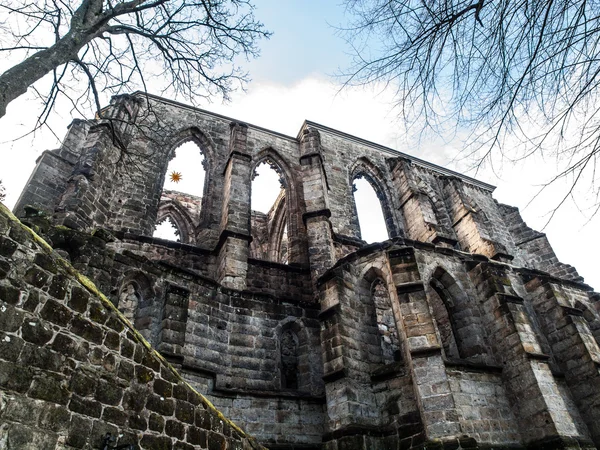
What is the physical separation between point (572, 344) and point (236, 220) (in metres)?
8.60

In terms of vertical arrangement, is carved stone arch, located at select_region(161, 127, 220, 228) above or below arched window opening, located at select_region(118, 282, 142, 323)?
above

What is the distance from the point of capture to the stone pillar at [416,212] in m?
14.4

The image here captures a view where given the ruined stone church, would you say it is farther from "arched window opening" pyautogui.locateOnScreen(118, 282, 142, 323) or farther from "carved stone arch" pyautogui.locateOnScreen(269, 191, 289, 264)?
"carved stone arch" pyautogui.locateOnScreen(269, 191, 289, 264)

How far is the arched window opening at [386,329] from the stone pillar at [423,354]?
6.47 feet

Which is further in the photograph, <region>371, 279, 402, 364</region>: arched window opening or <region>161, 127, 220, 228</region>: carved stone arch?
<region>161, 127, 220, 228</region>: carved stone arch

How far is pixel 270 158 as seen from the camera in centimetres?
1630

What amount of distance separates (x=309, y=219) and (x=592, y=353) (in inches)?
297

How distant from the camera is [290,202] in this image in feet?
48.5

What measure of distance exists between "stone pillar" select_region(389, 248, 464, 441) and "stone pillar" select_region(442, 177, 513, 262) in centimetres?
750

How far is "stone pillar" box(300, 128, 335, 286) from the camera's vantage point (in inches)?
457

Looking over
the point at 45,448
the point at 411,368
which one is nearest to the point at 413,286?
the point at 411,368

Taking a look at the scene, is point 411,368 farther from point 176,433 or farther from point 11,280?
point 11,280

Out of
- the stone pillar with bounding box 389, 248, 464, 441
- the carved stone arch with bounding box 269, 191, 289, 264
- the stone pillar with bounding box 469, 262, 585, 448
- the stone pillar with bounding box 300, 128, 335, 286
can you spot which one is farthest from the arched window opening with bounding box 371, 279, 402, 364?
the carved stone arch with bounding box 269, 191, 289, 264

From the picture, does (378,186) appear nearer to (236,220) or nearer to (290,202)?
(290,202)
